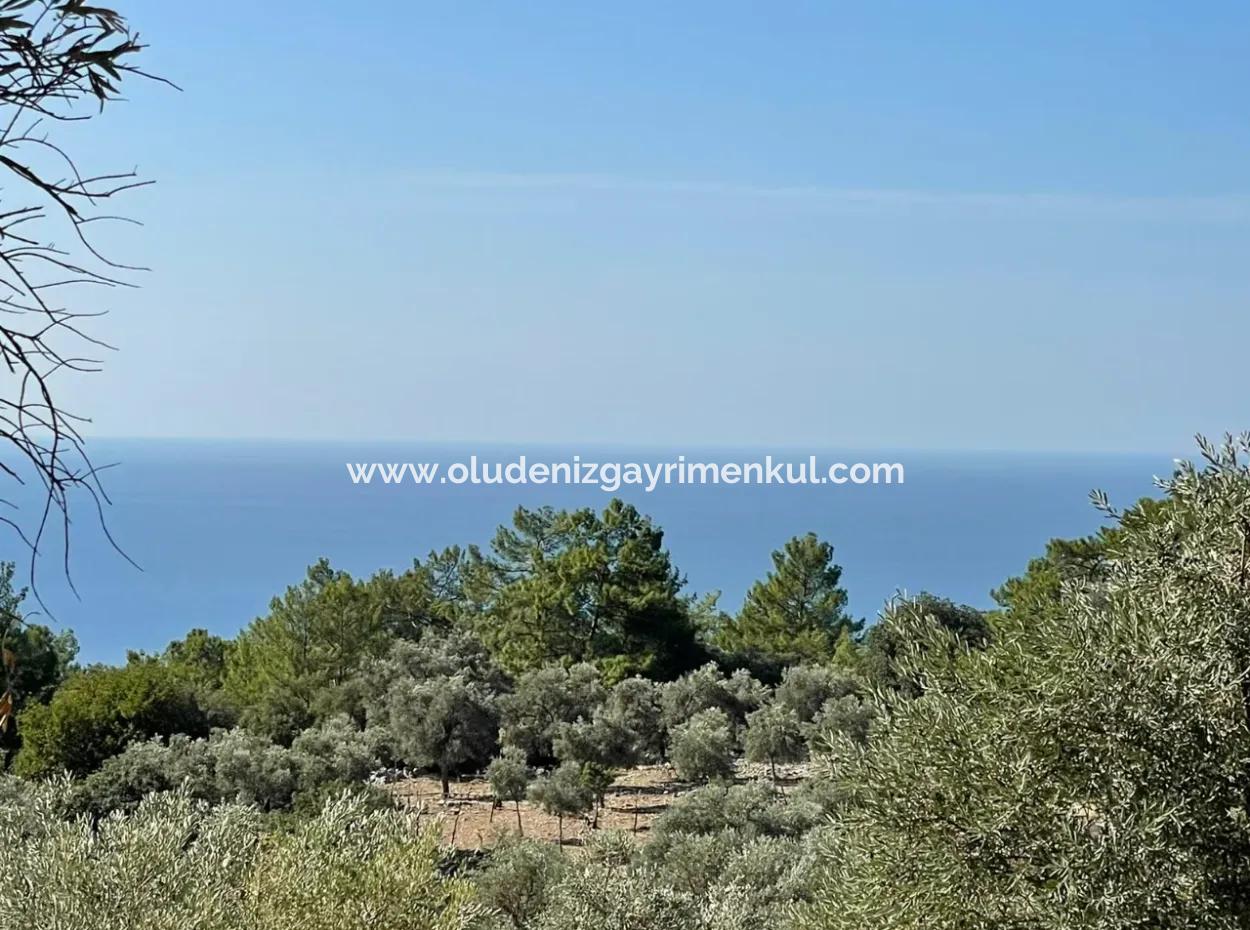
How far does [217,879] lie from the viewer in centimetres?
807

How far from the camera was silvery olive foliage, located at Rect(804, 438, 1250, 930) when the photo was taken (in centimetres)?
553

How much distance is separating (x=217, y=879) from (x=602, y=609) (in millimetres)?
33330

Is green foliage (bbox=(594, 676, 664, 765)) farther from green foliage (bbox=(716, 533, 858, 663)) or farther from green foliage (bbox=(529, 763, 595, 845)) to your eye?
green foliage (bbox=(716, 533, 858, 663))

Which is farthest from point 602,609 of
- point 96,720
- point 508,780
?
point 96,720

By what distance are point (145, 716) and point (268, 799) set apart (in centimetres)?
558

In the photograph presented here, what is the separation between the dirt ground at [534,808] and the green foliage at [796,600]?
19593 mm

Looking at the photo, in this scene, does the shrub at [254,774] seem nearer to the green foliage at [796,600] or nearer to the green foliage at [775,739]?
the green foliage at [775,739]

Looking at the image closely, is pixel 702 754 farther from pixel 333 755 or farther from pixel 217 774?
pixel 217 774

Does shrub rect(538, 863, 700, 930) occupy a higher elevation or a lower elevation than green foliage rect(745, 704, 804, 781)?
higher

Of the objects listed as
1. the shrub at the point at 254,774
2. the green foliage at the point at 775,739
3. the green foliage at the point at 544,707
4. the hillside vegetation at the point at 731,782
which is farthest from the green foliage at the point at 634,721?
the shrub at the point at 254,774

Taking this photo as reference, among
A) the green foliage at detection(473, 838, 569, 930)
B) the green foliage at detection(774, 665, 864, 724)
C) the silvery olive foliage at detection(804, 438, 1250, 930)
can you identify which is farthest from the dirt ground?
the silvery olive foliage at detection(804, 438, 1250, 930)

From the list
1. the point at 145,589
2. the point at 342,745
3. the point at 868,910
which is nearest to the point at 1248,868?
the point at 868,910

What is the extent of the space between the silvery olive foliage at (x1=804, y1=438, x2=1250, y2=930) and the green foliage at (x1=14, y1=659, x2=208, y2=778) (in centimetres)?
2308

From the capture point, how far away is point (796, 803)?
21.5 m
